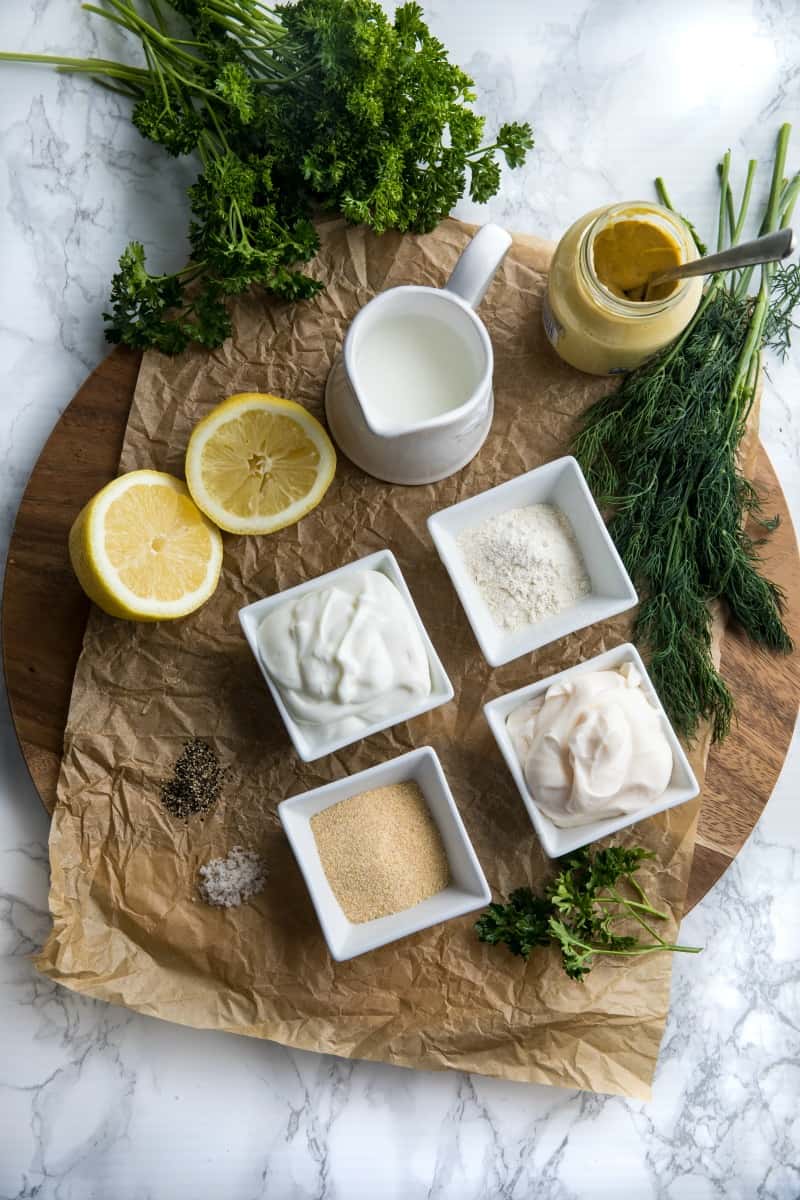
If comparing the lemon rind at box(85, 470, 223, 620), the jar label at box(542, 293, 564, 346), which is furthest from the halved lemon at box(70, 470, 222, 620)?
the jar label at box(542, 293, 564, 346)

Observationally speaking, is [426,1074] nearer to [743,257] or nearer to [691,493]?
[691,493]

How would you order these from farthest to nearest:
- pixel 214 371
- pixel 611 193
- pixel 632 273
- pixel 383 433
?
1. pixel 611 193
2. pixel 214 371
3. pixel 632 273
4. pixel 383 433

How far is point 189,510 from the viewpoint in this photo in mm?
1884

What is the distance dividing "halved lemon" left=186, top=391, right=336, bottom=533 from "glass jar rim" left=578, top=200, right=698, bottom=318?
1.94 feet

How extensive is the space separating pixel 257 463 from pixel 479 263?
57 centimetres

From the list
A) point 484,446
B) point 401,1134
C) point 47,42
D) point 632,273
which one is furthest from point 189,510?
point 401,1134

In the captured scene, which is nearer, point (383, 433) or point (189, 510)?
point (383, 433)

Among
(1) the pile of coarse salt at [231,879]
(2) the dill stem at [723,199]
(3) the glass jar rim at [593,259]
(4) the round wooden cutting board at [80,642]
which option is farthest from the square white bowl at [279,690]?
(2) the dill stem at [723,199]

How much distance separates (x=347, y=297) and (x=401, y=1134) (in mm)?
1788

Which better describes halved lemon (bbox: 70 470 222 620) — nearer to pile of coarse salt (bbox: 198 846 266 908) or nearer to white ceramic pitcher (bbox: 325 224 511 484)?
white ceramic pitcher (bbox: 325 224 511 484)

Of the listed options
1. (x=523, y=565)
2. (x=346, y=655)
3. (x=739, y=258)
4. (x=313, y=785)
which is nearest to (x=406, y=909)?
(x=313, y=785)

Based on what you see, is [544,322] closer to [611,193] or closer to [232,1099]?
[611,193]

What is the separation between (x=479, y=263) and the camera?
1726mm

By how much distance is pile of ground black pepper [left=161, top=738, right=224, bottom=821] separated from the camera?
1910 mm
